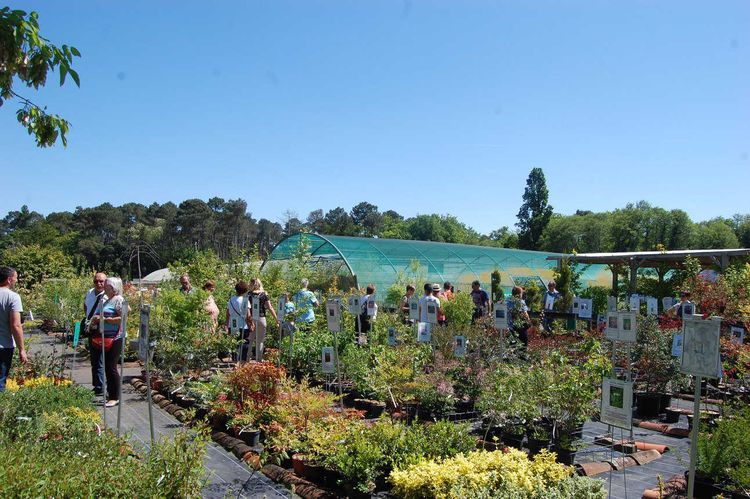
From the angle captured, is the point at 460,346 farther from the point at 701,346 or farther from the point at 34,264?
the point at 34,264

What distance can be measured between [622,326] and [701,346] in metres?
2.36

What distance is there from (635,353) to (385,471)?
474cm

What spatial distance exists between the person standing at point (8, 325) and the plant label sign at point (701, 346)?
5.93m

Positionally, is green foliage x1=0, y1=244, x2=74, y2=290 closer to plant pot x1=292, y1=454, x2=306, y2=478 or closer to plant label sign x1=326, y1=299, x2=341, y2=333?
plant label sign x1=326, y1=299, x2=341, y2=333

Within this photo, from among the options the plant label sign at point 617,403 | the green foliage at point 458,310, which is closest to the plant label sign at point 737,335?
the plant label sign at point 617,403

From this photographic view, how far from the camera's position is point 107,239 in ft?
181

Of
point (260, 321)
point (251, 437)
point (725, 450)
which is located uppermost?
point (260, 321)

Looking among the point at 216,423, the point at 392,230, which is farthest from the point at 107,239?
the point at 216,423

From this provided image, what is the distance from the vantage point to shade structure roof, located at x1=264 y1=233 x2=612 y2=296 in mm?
19156

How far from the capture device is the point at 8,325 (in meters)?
6.14

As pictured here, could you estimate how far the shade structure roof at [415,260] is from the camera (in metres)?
19.2

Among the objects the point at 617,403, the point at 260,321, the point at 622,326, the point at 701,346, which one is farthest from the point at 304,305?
the point at 701,346

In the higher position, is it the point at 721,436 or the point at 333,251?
the point at 333,251

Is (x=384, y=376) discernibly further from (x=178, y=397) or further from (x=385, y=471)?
(x=178, y=397)
